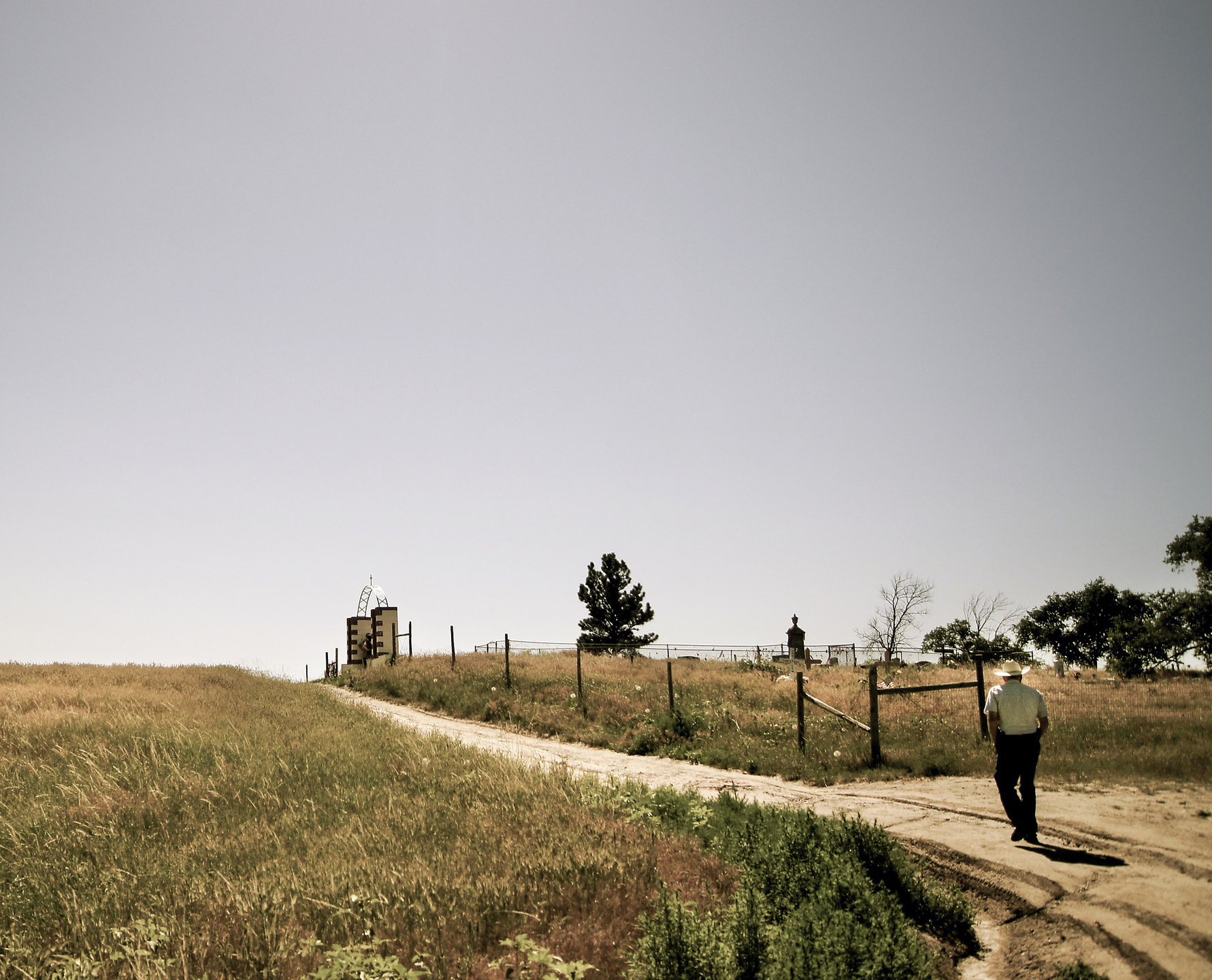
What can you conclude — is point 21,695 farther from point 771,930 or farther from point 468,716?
point 771,930

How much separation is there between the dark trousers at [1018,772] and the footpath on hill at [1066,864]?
1.04 feet

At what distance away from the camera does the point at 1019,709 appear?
336 inches

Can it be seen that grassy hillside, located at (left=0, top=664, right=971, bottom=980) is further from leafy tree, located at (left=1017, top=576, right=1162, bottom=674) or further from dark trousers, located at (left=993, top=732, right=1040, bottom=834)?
leafy tree, located at (left=1017, top=576, right=1162, bottom=674)

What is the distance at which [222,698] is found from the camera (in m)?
20.2

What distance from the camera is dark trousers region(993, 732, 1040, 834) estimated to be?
802cm

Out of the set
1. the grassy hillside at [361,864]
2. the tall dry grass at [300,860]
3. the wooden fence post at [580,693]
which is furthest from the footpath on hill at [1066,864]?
the wooden fence post at [580,693]

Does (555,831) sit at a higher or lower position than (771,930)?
higher

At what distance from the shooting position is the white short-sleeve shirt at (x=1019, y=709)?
8.49 m

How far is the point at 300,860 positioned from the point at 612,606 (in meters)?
57.6

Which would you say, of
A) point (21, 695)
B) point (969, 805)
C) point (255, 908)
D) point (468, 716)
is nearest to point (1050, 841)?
point (969, 805)

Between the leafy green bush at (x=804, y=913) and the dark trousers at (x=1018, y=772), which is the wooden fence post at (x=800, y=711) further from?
the leafy green bush at (x=804, y=913)

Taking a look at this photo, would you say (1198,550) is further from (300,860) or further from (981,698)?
(300,860)

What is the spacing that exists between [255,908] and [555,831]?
104 inches

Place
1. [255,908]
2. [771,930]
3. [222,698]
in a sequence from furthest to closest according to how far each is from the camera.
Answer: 1. [222,698]
2. [771,930]
3. [255,908]
